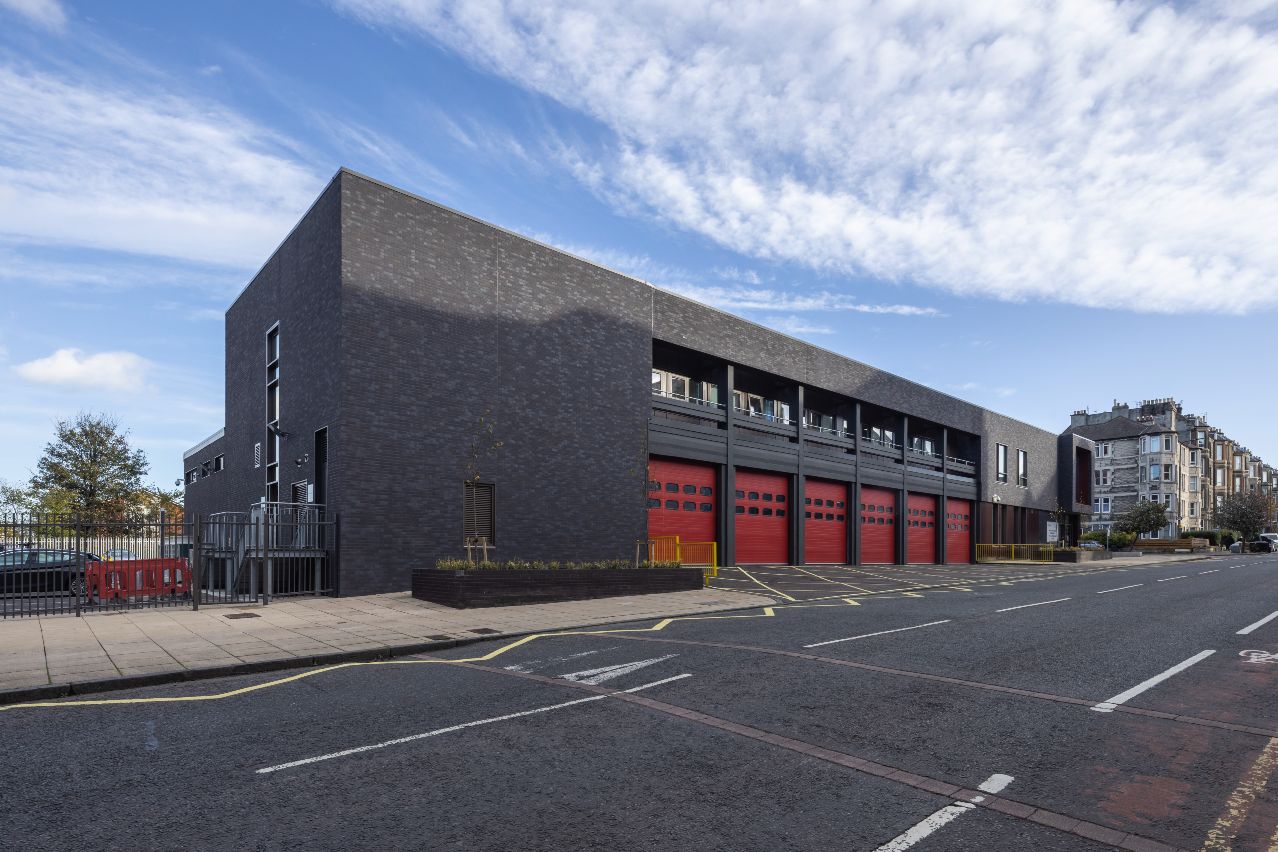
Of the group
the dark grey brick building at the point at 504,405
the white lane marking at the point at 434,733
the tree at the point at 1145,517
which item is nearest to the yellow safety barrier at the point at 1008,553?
the dark grey brick building at the point at 504,405

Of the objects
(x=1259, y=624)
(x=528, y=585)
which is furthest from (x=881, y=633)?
(x=528, y=585)

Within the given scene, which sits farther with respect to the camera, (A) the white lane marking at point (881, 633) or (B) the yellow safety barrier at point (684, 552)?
(B) the yellow safety barrier at point (684, 552)

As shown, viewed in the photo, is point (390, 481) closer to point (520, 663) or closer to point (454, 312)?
point (454, 312)

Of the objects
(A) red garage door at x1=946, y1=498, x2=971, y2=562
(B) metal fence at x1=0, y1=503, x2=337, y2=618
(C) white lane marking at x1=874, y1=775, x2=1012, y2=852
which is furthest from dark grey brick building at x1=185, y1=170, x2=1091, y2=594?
(C) white lane marking at x1=874, y1=775, x2=1012, y2=852

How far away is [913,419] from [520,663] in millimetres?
38062

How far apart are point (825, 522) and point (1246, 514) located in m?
72.8

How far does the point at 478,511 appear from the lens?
2166 cm

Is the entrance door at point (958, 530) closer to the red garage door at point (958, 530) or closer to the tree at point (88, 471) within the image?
the red garage door at point (958, 530)

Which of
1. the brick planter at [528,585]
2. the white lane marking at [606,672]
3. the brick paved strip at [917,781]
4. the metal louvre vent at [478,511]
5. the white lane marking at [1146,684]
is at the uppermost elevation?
the metal louvre vent at [478,511]

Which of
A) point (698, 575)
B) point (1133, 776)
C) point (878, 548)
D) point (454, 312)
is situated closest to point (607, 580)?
point (698, 575)

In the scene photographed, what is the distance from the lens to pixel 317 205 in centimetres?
2175

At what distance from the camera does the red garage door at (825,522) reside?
35.1 m

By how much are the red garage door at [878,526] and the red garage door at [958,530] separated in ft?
22.8

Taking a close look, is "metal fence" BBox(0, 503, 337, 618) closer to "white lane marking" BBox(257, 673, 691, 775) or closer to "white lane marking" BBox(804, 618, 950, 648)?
"white lane marking" BBox(257, 673, 691, 775)
